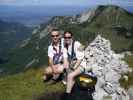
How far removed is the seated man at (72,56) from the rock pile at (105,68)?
2.40 metres

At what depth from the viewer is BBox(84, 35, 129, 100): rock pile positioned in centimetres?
2294

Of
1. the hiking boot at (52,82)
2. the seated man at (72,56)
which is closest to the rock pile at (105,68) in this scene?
the seated man at (72,56)

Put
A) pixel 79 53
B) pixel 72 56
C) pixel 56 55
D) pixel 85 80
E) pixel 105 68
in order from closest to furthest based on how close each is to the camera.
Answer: pixel 85 80
pixel 79 53
pixel 72 56
pixel 56 55
pixel 105 68

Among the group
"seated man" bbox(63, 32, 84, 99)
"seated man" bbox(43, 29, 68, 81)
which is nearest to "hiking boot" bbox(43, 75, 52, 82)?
"seated man" bbox(43, 29, 68, 81)

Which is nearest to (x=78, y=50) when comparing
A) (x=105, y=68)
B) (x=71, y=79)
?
(x=71, y=79)

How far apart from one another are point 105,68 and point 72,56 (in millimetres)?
3743

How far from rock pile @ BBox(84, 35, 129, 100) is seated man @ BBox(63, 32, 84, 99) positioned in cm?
240

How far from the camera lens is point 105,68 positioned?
77.6ft

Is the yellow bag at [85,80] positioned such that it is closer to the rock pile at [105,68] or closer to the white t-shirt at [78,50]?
the white t-shirt at [78,50]

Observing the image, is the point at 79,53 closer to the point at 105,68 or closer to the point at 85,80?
the point at 85,80

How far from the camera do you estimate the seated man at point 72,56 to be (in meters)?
19.6

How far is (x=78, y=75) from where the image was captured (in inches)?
780

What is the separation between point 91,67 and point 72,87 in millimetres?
3455

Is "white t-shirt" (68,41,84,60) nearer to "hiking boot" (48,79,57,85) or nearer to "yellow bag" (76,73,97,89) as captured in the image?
"yellow bag" (76,73,97,89)
